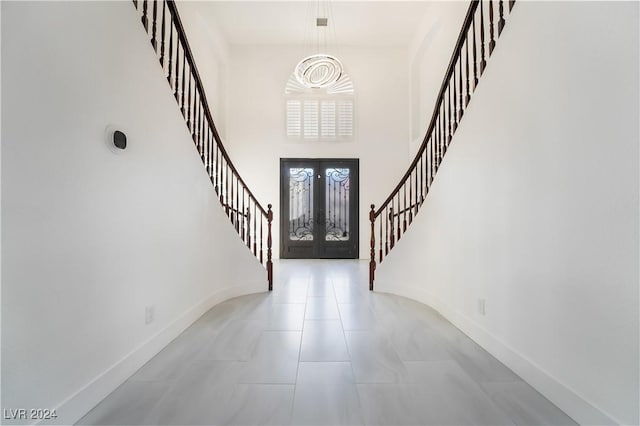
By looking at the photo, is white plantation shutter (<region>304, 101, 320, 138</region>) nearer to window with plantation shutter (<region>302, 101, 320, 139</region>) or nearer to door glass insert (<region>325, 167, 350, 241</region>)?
window with plantation shutter (<region>302, 101, 320, 139</region>)

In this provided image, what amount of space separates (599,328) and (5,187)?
251cm

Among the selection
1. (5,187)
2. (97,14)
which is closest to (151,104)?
(97,14)

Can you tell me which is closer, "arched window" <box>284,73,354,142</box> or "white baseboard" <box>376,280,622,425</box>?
"white baseboard" <box>376,280,622,425</box>

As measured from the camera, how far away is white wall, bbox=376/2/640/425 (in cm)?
118

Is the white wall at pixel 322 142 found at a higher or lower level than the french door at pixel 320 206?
higher

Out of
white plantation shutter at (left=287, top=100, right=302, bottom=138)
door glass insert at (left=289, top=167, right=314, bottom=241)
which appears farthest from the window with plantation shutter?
door glass insert at (left=289, top=167, right=314, bottom=241)

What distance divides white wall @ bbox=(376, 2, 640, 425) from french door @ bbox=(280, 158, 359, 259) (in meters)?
4.24

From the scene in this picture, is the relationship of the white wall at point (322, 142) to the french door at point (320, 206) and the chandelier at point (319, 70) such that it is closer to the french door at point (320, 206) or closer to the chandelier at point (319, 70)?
the french door at point (320, 206)

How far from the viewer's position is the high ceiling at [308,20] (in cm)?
526

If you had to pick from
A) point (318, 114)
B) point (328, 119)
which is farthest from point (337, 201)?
point (318, 114)

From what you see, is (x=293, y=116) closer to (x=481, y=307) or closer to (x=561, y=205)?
(x=481, y=307)

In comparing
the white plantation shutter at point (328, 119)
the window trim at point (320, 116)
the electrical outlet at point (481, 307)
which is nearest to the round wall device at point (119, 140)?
the electrical outlet at point (481, 307)

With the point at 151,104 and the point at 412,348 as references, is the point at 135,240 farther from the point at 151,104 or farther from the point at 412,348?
the point at 412,348

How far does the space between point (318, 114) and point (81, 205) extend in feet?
18.8
